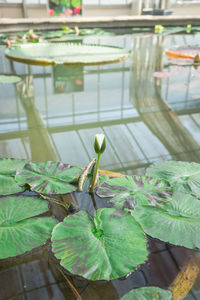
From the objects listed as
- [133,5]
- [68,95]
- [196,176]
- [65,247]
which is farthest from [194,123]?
[133,5]

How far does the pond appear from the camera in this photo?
0.85 metres

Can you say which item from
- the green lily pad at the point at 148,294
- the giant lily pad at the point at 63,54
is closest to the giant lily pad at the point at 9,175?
the green lily pad at the point at 148,294

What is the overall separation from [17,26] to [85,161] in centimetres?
724

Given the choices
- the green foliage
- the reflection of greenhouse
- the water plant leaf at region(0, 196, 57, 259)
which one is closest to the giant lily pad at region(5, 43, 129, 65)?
the reflection of greenhouse

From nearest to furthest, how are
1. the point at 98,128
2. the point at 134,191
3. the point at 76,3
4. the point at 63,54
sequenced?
the point at 134,191 < the point at 98,128 < the point at 63,54 < the point at 76,3

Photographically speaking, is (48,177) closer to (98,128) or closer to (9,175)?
(9,175)

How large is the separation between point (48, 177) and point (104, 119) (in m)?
1.06

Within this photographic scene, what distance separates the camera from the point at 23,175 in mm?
1201

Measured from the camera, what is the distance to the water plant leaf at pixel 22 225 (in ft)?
2.91

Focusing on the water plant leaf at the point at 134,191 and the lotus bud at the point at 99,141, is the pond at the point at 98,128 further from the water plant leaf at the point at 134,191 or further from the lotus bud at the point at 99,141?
the lotus bud at the point at 99,141

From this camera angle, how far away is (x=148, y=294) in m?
0.73

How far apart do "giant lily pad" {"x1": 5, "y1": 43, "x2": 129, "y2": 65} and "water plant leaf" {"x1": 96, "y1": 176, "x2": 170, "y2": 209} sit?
289 cm

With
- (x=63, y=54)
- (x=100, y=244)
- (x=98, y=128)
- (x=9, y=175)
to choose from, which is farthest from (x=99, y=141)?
(x=63, y=54)

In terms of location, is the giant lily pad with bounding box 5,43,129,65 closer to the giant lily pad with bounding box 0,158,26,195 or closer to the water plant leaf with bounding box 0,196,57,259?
the giant lily pad with bounding box 0,158,26,195
